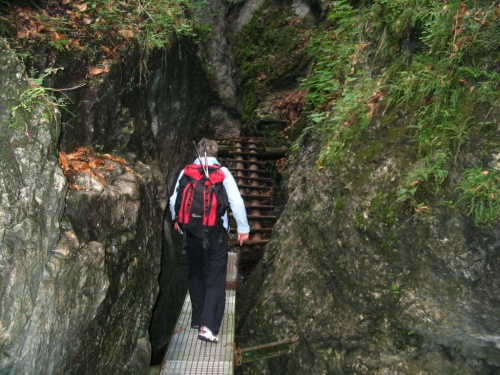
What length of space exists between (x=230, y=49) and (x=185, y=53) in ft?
17.8

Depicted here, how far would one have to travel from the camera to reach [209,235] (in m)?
3.82

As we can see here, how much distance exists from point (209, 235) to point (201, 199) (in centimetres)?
38

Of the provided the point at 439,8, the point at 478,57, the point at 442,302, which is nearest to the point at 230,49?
the point at 439,8

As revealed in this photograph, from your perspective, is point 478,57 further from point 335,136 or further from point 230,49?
point 230,49

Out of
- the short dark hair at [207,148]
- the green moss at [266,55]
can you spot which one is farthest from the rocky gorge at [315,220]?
the green moss at [266,55]

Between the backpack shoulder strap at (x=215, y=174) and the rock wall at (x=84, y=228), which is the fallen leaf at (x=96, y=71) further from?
the backpack shoulder strap at (x=215, y=174)

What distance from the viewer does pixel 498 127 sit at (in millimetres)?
2941

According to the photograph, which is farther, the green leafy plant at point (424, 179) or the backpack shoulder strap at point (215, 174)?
the backpack shoulder strap at point (215, 174)

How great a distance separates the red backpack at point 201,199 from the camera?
3672mm

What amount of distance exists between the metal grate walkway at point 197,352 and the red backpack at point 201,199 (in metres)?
1.18

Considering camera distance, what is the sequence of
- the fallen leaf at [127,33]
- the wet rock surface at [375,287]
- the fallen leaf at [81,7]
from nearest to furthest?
the wet rock surface at [375,287] < the fallen leaf at [81,7] < the fallen leaf at [127,33]

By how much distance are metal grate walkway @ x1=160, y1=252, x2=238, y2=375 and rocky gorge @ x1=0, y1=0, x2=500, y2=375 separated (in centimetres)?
26

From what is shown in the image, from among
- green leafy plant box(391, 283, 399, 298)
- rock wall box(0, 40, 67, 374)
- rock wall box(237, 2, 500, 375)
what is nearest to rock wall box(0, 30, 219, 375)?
rock wall box(0, 40, 67, 374)

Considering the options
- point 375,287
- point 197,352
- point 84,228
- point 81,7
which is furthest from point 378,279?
point 81,7
